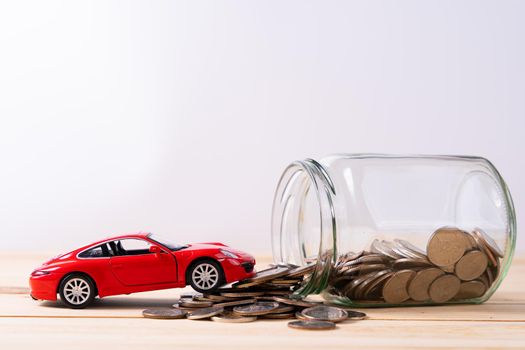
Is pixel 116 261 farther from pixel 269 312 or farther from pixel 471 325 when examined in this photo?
pixel 471 325

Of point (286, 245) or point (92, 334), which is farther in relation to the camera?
point (286, 245)

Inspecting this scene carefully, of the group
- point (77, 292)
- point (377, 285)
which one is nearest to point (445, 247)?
point (377, 285)

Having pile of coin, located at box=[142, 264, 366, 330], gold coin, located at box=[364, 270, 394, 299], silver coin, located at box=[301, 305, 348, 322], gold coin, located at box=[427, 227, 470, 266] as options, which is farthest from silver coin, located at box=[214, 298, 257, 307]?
gold coin, located at box=[427, 227, 470, 266]

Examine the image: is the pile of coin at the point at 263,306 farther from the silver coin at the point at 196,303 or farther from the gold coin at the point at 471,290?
the gold coin at the point at 471,290

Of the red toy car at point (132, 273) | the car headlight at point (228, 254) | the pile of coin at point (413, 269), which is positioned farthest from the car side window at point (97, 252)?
the pile of coin at point (413, 269)

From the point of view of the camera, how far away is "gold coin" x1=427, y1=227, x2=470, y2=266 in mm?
1439

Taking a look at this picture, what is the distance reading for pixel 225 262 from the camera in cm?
145

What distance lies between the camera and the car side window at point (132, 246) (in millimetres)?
1467

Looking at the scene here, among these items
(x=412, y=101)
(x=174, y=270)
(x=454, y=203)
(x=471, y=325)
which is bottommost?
(x=471, y=325)

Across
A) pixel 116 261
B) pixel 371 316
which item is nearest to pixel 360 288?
pixel 371 316

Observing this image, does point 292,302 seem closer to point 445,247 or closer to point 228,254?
point 228,254

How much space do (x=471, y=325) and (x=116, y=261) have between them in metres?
0.69

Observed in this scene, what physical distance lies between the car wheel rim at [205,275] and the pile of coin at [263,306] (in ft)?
0.08

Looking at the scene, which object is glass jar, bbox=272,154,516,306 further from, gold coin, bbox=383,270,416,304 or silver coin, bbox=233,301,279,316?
silver coin, bbox=233,301,279,316
